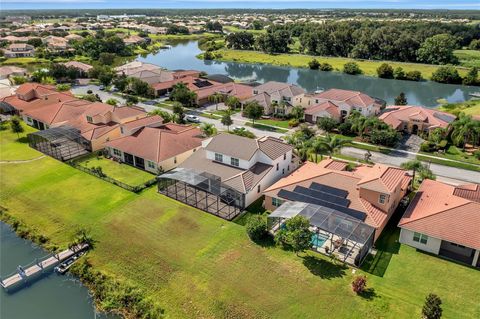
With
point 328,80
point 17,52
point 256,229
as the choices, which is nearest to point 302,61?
point 328,80

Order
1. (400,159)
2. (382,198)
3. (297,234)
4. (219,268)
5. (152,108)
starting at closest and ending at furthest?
(297,234) < (219,268) < (382,198) < (400,159) < (152,108)

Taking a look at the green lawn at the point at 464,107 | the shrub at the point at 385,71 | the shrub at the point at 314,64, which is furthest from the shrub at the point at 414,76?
the shrub at the point at 314,64

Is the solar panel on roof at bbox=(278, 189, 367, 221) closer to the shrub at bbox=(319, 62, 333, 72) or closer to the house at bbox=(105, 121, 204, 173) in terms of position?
the house at bbox=(105, 121, 204, 173)

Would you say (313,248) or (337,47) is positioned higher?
(337,47)

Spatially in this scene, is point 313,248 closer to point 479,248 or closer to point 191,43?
point 479,248

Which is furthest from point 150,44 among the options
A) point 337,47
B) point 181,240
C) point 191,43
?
point 181,240

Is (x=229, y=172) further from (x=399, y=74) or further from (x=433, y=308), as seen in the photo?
(x=399, y=74)
